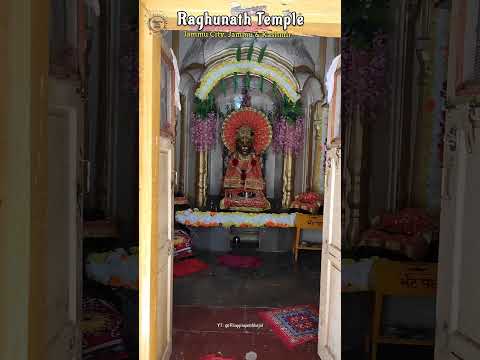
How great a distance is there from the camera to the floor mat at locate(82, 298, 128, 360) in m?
2.02

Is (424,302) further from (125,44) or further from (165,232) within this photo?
(125,44)

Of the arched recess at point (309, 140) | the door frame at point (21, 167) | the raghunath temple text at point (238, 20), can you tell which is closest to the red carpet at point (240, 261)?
the arched recess at point (309, 140)

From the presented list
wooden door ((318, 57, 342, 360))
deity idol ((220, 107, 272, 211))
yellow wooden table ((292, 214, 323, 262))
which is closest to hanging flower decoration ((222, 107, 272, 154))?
deity idol ((220, 107, 272, 211))

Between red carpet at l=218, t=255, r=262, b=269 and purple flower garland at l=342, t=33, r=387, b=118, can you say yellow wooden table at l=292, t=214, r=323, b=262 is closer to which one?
red carpet at l=218, t=255, r=262, b=269

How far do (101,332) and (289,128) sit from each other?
532cm

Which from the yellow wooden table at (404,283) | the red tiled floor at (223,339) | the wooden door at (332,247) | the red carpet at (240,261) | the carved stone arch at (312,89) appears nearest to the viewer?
the yellow wooden table at (404,283)

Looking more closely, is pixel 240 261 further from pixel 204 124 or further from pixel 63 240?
pixel 63 240

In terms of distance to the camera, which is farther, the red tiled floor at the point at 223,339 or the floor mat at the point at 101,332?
the red tiled floor at the point at 223,339

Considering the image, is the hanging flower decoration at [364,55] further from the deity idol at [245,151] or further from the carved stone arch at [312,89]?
the deity idol at [245,151]

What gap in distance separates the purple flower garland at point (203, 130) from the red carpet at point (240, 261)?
1.82 meters

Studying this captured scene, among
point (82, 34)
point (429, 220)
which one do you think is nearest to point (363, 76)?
point (429, 220)

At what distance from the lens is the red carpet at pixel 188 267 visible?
18.1 ft

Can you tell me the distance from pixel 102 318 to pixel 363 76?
1.63 meters

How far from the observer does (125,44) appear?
2.02 metres
